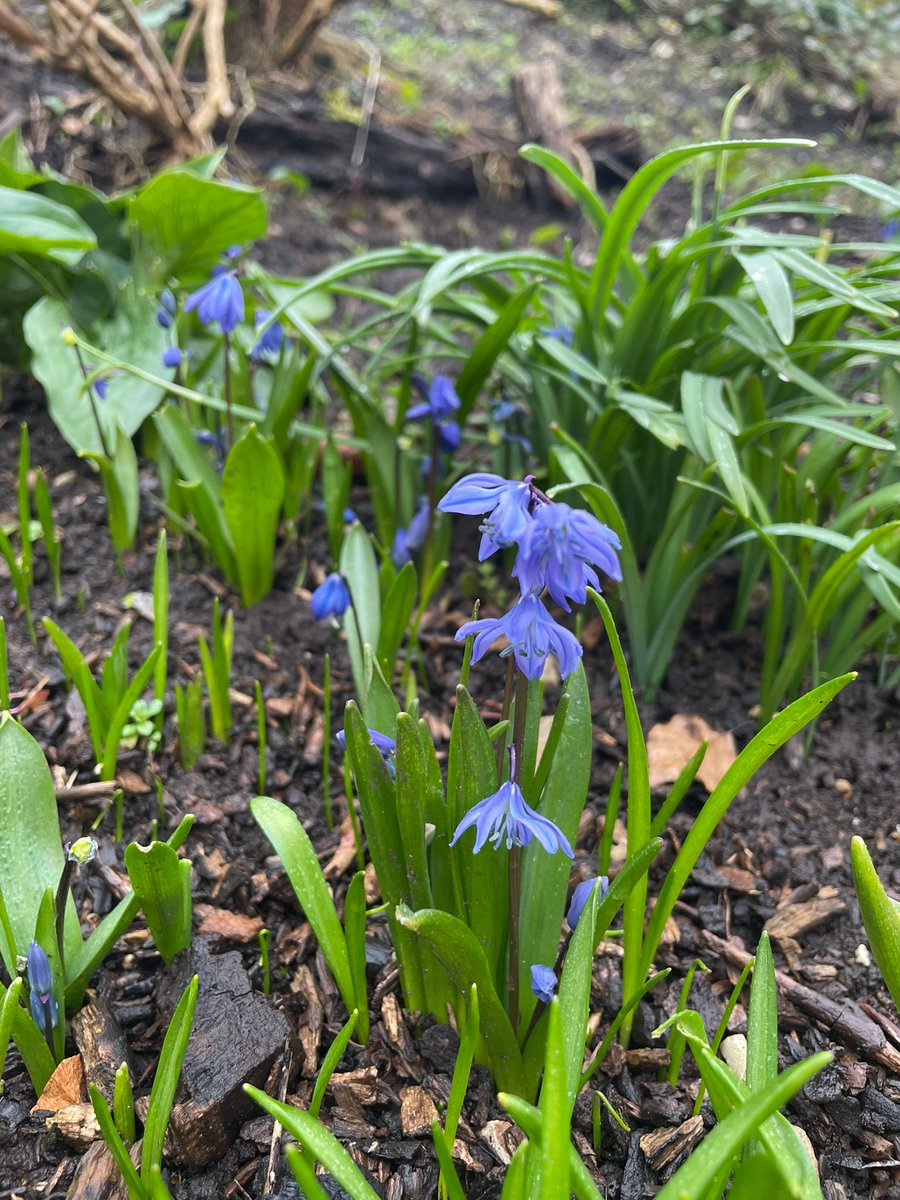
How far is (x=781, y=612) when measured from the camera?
2455 millimetres

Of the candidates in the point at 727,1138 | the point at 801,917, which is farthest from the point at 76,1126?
the point at 801,917

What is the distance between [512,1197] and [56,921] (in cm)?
89

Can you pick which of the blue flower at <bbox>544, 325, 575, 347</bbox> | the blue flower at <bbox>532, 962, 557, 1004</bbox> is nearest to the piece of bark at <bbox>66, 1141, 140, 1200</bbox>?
the blue flower at <bbox>532, 962, 557, 1004</bbox>

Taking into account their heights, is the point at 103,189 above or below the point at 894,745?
above

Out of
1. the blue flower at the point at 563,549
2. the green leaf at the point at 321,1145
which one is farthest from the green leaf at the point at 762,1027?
the blue flower at the point at 563,549

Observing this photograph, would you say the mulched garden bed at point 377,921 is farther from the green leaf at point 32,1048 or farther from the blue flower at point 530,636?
the blue flower at point 530,636

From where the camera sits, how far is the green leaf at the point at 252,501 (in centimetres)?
252

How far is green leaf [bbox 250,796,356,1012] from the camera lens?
170 cm

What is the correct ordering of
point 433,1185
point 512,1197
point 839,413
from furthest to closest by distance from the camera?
point 839,413
point 433,1185
point 512,1197

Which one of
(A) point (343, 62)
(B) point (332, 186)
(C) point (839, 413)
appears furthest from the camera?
(A) point (343, 62)

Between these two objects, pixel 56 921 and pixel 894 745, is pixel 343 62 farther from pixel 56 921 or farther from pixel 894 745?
pixel 56 921

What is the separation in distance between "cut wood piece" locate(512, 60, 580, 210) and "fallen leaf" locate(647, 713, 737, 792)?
13.1ft

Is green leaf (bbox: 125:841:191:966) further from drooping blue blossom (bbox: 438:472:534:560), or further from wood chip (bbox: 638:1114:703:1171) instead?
wood chip (bbox: 638:1114:703:1171)

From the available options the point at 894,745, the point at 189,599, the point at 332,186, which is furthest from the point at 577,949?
the point at 332,186
